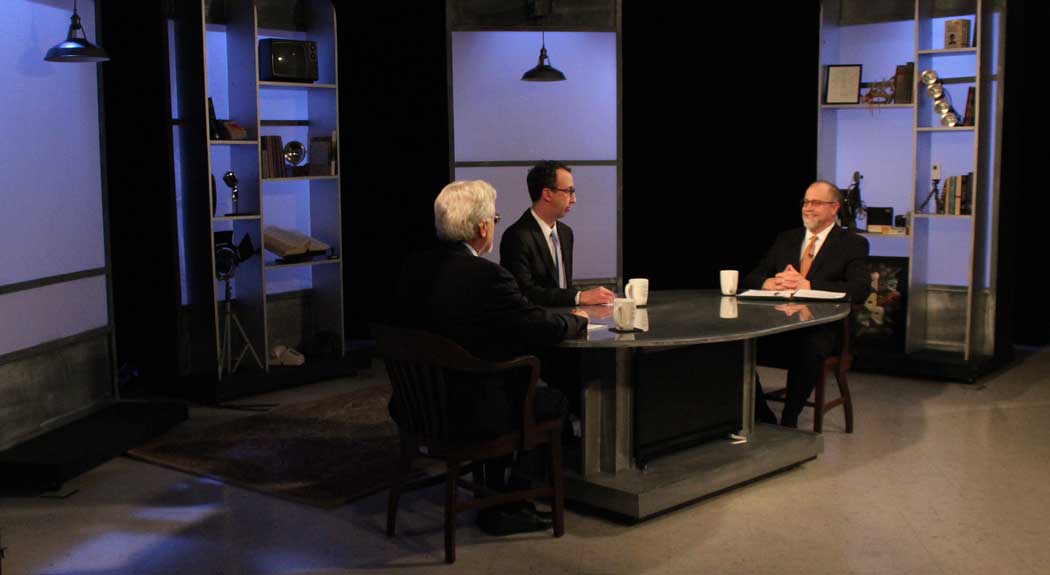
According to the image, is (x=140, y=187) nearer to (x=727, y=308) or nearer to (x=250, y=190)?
(x=250, y=190)

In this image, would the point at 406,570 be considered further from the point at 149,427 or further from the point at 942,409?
the point at 942,409

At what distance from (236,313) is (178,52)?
1643 millimetres

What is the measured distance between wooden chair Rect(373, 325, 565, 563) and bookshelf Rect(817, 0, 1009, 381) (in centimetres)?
367

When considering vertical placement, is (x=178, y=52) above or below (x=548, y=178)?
above

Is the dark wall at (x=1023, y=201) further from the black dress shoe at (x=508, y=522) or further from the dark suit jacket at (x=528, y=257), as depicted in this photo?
the black dress shoe at (x=508, y=522)

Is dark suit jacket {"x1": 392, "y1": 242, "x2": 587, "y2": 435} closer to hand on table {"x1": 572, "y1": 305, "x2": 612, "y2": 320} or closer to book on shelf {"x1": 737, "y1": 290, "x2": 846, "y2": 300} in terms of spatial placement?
hand on table {"x1": 572, "y1": 305, "x2": 612, "y2": 320}

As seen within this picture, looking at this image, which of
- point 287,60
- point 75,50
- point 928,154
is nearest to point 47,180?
point 75,50

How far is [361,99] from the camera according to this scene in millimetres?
7930

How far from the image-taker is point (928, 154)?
23.0ft

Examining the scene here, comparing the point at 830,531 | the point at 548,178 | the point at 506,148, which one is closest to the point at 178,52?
the point at 506,148

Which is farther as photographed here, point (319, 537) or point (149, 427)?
point (149, 427)

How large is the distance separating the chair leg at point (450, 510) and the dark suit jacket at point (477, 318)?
0.15 metres

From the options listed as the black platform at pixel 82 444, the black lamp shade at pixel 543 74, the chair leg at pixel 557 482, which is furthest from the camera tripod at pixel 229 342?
the chair leg at pixel 557 482

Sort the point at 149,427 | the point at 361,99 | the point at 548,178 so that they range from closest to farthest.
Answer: the point at 548,178 → the point at 149,427 → the point at 361,99
